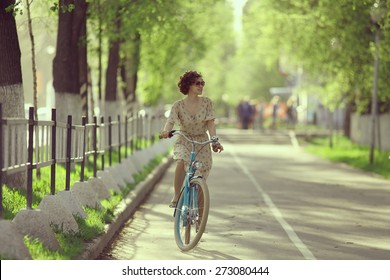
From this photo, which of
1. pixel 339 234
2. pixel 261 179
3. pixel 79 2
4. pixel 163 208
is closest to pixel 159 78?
pixel 261 179

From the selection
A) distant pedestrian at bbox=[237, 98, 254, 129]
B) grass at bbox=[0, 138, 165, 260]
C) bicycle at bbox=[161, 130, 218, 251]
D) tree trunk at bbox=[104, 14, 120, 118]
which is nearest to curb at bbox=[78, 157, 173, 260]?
grass at bbox=[0, 138, 165, 260]

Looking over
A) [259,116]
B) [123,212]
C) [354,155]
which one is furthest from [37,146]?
[259,116]

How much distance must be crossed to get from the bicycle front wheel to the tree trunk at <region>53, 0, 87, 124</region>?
31.2 feet

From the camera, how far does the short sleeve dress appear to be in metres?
13.3

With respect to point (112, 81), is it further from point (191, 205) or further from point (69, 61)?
point (191, 205)

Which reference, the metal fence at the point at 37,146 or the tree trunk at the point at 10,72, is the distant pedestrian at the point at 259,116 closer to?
the metal fence at the point at 37,146

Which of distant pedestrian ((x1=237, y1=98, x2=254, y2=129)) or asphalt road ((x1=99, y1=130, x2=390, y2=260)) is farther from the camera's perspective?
distant pedestrian ((x1=237, y1=98, x2=254, y2=129))

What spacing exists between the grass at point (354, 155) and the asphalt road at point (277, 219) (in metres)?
0.50

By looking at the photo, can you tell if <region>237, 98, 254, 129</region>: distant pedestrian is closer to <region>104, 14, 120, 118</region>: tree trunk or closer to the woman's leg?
<region>104, 14, 120, 118</region>: tree trunk

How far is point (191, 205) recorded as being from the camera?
13.0 metres

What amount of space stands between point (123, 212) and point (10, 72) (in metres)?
2.38

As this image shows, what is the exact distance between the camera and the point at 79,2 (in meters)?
22.0

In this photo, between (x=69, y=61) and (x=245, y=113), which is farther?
(x=245, y=113)
